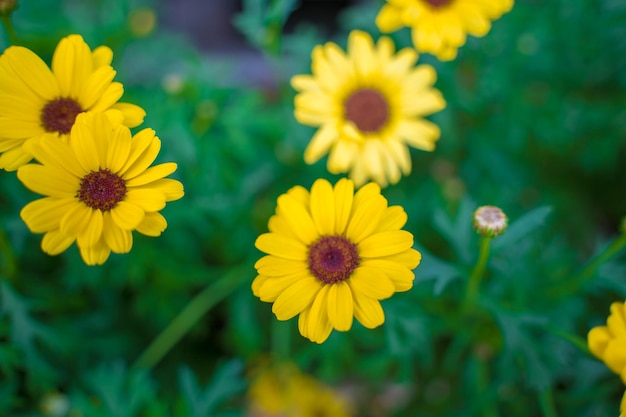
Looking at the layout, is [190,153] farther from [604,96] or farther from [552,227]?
[604,96]

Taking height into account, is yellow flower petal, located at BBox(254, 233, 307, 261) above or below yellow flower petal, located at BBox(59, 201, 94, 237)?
below

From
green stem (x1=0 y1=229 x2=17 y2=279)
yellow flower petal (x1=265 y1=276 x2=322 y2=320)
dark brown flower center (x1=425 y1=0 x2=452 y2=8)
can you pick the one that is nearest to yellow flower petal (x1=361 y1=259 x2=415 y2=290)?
yellow flower petal (x1=265 y1=276 x2=322 y2=320)

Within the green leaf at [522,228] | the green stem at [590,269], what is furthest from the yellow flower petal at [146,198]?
the green stem at [590,269]

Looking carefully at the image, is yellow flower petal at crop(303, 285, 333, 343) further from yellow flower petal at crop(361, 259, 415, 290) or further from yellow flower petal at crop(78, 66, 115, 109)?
yellow flower petal at crop(78, 66, 115, 109)

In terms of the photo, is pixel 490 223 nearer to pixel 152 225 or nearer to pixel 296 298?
pixel 296 298

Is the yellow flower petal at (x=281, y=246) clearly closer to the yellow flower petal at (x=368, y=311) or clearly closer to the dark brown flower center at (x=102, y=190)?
the yellow flower petal at (x=368, y=311)

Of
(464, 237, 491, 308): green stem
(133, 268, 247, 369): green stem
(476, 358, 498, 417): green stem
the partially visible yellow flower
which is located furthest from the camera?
the partially visible yellow flower
